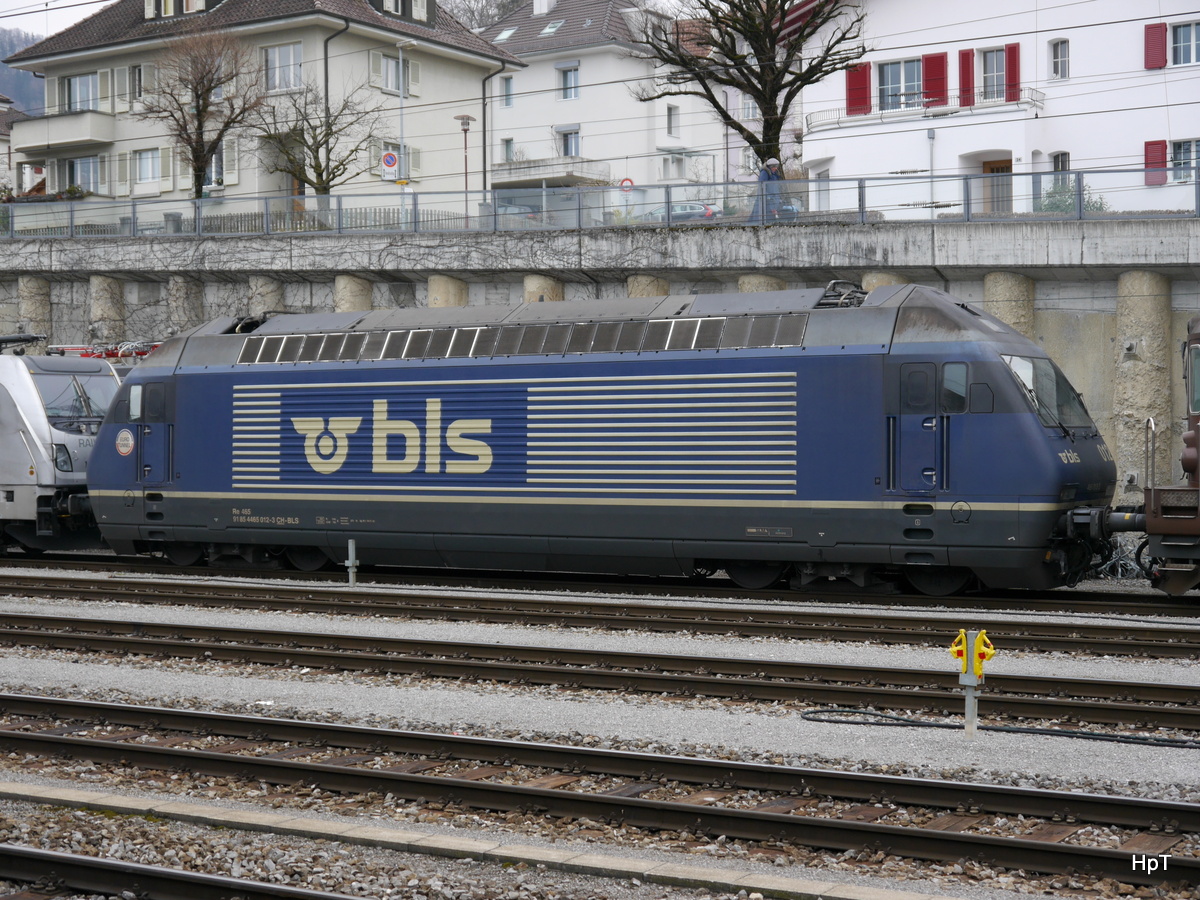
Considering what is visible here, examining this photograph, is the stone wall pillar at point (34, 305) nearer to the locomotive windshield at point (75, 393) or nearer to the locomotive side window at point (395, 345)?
the locomotive windshield at point (75, 393)

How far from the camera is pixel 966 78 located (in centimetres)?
4009

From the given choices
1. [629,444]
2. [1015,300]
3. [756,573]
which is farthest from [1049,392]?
[1015,300]

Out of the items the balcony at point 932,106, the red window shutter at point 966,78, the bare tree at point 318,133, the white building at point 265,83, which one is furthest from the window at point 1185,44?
the bare tree at point 318,133

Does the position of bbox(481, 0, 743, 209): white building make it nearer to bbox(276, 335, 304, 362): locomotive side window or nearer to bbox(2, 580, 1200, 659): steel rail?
bbox(276, 335, 304, 362): locomotive side window

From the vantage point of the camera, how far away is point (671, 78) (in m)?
34.6

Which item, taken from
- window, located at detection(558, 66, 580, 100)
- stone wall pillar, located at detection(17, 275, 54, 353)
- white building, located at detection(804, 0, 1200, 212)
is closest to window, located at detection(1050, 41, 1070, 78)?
white building, located at detection(804, 0, 1200, 212)

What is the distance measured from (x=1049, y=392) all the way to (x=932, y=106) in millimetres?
27268

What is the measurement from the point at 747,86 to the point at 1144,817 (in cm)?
2840

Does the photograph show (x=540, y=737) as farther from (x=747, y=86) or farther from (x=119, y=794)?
(x=747, y=86)

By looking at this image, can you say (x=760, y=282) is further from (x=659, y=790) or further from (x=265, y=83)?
(x=265, y=83)

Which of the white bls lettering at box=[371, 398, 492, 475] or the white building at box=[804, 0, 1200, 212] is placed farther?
the white building at box=[804, 0, 1200, 212]

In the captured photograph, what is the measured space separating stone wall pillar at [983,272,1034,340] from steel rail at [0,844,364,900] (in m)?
19.4

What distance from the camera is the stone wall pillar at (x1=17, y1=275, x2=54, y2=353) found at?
33031 millimetres

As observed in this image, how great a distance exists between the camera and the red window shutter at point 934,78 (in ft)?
133
